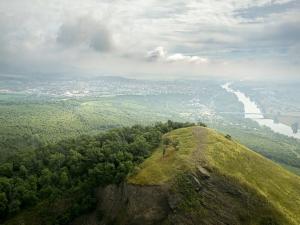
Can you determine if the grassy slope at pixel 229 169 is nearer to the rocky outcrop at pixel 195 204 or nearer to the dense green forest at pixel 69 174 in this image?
the rocky outcrop at pixel 195 204

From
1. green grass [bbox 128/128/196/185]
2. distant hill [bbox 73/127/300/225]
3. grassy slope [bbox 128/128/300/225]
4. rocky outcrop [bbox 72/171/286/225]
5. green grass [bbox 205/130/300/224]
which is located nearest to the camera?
rocky outcrop [bbox 72/171/286/225]

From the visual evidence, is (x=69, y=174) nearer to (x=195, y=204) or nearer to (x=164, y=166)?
(x=164, y=166)

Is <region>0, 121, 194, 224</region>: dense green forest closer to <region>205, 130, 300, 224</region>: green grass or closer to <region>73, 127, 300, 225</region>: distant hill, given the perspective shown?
<region>73, 127, 300, 225</region>: distant hill

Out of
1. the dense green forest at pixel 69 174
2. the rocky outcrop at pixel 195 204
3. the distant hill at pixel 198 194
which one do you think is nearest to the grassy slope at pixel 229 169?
the distant hill at pixel 198 194

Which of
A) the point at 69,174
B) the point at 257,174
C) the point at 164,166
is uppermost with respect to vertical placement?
the point at 164,166

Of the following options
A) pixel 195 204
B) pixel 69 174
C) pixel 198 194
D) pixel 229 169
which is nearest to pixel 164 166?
pixel 198 194

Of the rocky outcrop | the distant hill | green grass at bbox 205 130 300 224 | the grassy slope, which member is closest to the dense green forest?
the distant hill

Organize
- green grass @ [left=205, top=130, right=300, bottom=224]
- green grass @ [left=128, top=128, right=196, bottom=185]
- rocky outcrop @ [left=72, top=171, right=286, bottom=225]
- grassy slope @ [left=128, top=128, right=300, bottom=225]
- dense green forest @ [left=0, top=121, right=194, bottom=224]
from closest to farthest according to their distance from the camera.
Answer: rocky outcrop @ [left=72, top=171, right=286, bottom=225]
green grass @ [left=205, top=130, right=300, bottom=224]
grassy slope @ [left=128, top=128, right=300, bottom=225]
green grass @ [left=128, top=128, right=196, bottom=185]
dense green forest @ [left=0, top=121, right=194, bottom=224]
